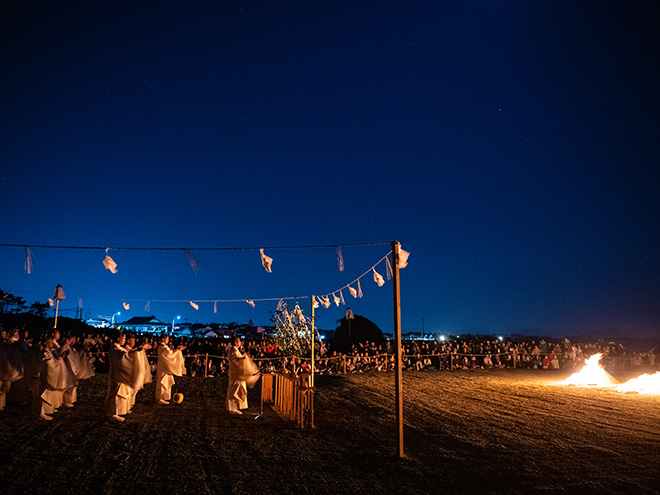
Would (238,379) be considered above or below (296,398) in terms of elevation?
above

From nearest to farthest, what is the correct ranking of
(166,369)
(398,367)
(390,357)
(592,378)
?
1. (398,367)
2. (166,369)
3. (592,378)
4. (390,357)

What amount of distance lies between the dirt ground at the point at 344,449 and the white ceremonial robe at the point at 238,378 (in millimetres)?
417

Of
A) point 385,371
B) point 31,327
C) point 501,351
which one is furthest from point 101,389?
point 501,351

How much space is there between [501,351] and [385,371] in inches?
406

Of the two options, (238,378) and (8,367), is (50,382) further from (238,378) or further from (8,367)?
(238,378)

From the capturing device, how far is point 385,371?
88.7 ft

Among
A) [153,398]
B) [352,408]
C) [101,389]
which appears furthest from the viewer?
[101,389]

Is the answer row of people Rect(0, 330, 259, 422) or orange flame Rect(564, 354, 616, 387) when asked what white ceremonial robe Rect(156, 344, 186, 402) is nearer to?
row of people Rect(0, 330, 259, 422)

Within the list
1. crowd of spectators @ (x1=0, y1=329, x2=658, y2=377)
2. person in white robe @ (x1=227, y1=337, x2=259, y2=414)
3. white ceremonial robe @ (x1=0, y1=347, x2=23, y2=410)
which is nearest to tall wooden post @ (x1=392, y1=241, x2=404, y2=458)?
person in white robe @ (x1=227, y1=337, x2=259, y2=414)

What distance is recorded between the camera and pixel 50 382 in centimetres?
1131

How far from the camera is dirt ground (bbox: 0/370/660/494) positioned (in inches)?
268

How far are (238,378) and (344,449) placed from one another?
5.15 metres

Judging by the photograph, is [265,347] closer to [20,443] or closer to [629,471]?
[20,443]

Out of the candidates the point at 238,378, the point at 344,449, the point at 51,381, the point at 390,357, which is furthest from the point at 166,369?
the point at 390,357
